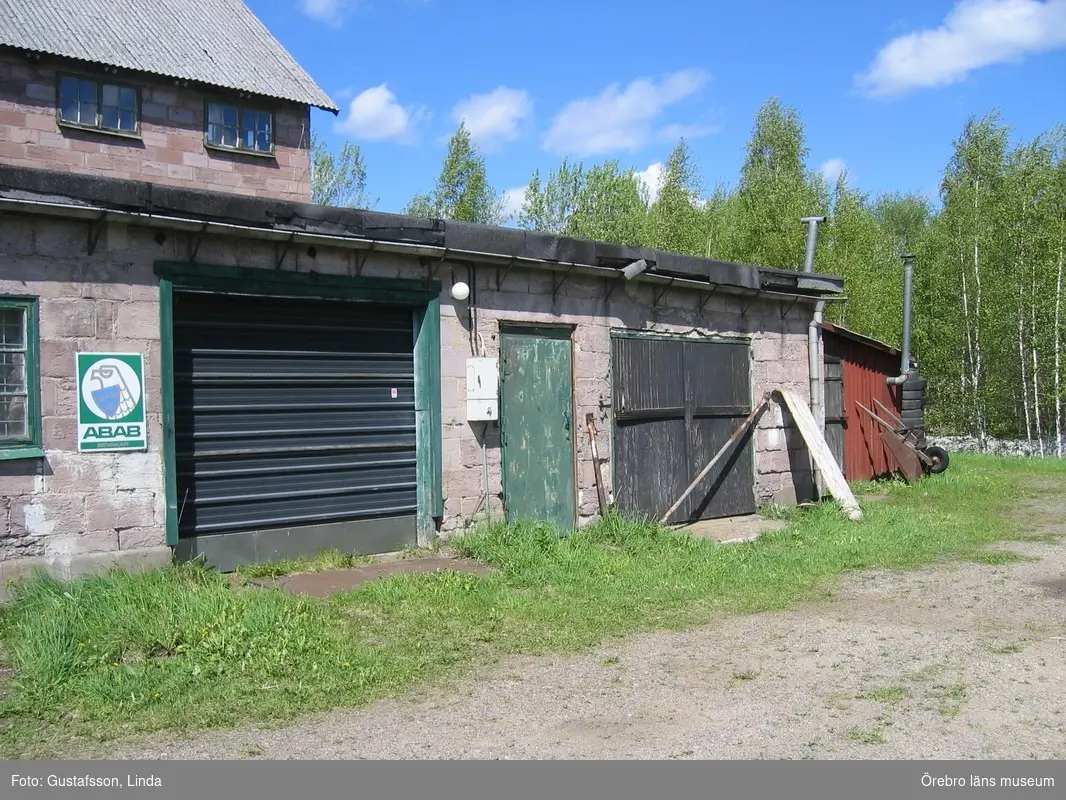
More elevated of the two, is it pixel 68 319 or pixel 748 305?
pixel 748 305

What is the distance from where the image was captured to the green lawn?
495cm

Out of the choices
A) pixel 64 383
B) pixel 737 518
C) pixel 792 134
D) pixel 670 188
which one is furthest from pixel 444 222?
pixel 792 134

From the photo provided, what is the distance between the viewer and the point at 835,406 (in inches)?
596

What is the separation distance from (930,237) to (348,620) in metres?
26.7

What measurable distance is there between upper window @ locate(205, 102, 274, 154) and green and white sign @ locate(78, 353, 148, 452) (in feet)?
36.6

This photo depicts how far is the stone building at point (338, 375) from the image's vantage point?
6785 mm

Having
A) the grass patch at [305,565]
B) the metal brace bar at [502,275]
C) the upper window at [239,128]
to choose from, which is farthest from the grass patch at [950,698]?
the upper window at [239,128]

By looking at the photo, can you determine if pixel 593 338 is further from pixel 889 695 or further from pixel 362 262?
pixel 889 695

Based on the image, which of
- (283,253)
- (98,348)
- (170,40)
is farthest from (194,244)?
(170,40)

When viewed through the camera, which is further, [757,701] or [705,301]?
[705,301]

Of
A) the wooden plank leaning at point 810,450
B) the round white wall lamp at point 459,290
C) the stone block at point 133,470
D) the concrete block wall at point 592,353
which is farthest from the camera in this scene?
the wooden plank leaning at point 810,450

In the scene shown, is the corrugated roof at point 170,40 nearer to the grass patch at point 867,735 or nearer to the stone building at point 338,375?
the stone building at point 338,375

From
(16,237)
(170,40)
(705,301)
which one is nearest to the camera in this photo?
(16,237)

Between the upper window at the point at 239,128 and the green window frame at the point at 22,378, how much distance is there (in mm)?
11205
